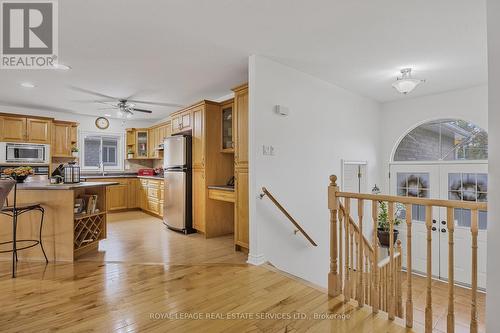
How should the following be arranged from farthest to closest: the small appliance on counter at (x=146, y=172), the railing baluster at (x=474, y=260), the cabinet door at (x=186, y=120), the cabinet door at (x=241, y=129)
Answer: the small appliance on counter at (x=146, y=172), the cabinet door at (x=186, y=120), the cabinet door at (x=241, y=129), the railing baluster at (x=474, y=260)

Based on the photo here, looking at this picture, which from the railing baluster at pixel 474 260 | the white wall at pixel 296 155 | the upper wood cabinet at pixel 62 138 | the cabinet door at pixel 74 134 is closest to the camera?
the railing baluster at pixel 474 260

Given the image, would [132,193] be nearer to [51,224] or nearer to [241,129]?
[51,224]

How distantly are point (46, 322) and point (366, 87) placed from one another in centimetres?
492

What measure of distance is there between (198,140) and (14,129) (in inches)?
153

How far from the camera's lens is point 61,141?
5.80 meters

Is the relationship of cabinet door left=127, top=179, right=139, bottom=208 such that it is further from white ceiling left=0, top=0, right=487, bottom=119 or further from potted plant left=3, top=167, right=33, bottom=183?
potted plant left=3, top=167, right=33, bottom=183

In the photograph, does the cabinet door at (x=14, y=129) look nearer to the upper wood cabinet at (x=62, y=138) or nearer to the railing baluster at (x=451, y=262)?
the upper wood cabinet at (x=62, y=138)

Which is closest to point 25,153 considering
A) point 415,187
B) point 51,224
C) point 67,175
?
point 67,175

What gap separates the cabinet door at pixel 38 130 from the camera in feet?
17.4

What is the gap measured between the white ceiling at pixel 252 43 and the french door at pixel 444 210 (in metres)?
1.45

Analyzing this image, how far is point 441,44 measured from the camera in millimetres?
2844

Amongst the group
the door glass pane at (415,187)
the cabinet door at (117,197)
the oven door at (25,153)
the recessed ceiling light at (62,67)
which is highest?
the recessed ceiling light at (62,67)

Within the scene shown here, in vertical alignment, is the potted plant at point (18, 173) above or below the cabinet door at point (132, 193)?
above

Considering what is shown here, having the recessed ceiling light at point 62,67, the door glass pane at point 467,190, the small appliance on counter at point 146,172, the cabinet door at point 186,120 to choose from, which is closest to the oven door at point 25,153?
the small appliance on counter at point 146,172
